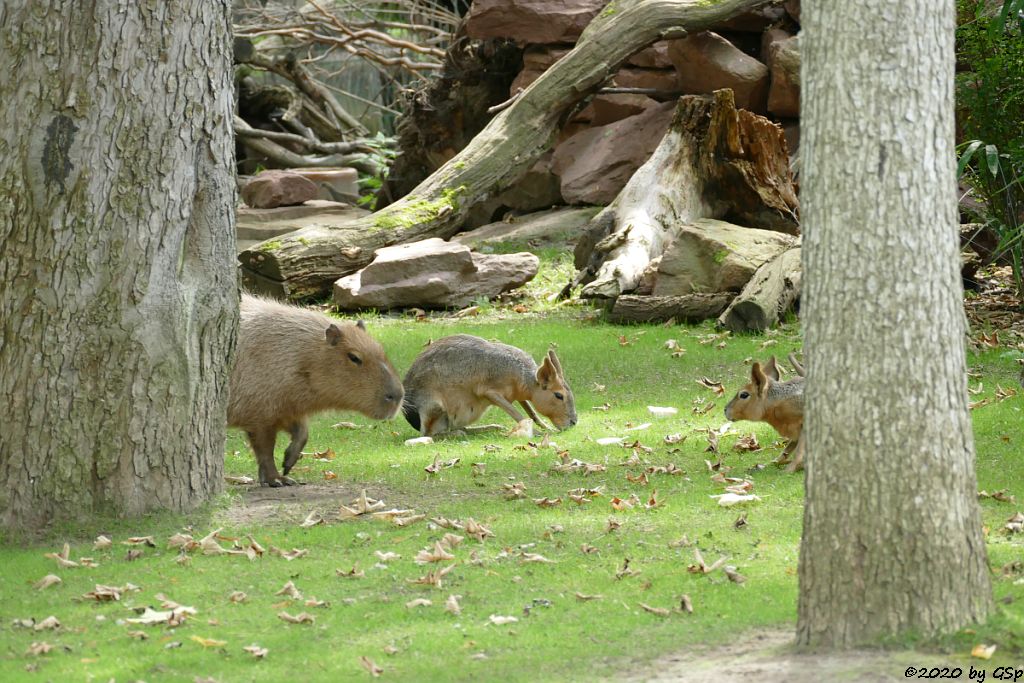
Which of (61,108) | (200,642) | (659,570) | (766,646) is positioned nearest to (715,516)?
(659,570)

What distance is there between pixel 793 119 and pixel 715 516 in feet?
37.9

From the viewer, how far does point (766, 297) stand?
39.1ft

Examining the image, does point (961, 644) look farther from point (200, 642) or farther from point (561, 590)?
point (200, 642)

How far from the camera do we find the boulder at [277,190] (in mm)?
20094

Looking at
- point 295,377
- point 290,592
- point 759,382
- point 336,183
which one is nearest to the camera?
point 290,592

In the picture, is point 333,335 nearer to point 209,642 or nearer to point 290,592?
point 290,592

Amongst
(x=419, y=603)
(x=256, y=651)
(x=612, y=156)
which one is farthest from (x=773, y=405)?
(x=612, y=156)

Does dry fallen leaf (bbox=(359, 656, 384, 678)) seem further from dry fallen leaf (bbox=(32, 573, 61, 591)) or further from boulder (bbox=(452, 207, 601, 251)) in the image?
boulder (bbox=(452, 207, 601, 251))

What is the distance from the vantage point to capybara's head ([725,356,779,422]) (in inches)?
304

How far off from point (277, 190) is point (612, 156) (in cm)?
600

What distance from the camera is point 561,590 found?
5.43 m

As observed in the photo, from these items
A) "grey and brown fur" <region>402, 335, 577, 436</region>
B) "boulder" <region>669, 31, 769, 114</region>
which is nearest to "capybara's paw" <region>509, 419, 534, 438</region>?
"grey and brown fur" <region>402, 335, 577, 436</region>

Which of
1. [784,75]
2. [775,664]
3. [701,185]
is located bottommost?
[775,664]

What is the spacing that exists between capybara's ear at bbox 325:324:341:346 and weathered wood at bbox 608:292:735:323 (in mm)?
5707
